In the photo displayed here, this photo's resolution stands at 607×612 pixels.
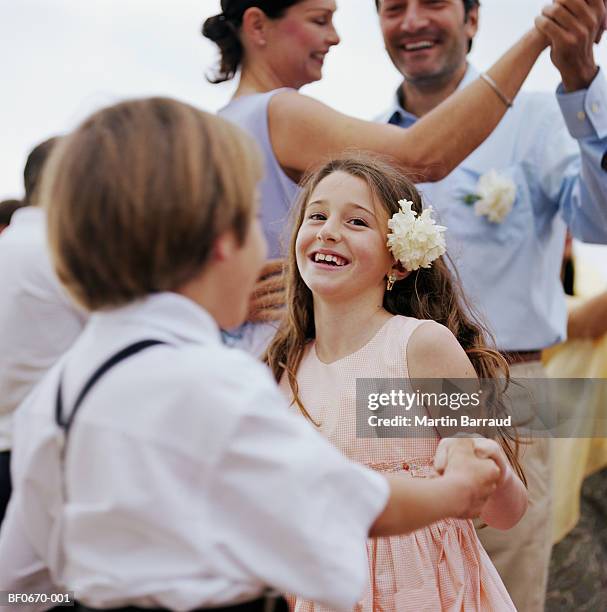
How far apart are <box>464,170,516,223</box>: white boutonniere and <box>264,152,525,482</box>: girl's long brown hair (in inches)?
37.7

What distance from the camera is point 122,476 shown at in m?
1.40

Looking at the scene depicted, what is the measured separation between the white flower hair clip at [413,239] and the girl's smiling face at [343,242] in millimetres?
48

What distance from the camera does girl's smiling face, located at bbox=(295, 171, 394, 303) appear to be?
263 centimetres

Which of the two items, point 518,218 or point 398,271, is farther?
point 518,218

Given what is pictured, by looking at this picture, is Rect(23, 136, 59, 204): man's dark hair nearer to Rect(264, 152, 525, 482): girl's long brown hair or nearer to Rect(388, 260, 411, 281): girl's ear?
Rect(264, 152, 525, 482): girl's long brown hair

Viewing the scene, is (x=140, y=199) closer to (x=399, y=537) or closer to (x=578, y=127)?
(x=399, y=537)

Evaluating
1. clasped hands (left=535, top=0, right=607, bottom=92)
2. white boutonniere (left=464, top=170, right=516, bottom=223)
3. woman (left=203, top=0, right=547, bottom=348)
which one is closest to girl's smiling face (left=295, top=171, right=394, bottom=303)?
woman (left=203, top=0, right=547, bottom=348)

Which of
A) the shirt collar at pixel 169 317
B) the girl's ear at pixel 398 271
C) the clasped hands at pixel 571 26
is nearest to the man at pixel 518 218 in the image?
the clasped hands at pixel 571 26

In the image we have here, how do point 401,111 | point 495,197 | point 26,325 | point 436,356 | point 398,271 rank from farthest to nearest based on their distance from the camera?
point 401,111
point 495,197
point 398,271
point 436,356
point 26,325

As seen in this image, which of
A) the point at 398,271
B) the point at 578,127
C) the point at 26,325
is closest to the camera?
the point at 26,325

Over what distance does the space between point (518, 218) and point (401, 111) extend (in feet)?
2.30

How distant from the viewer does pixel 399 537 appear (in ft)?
7.93

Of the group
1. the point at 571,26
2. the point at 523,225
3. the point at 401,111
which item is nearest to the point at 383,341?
the point at 571,26

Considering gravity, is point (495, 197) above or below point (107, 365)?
below
